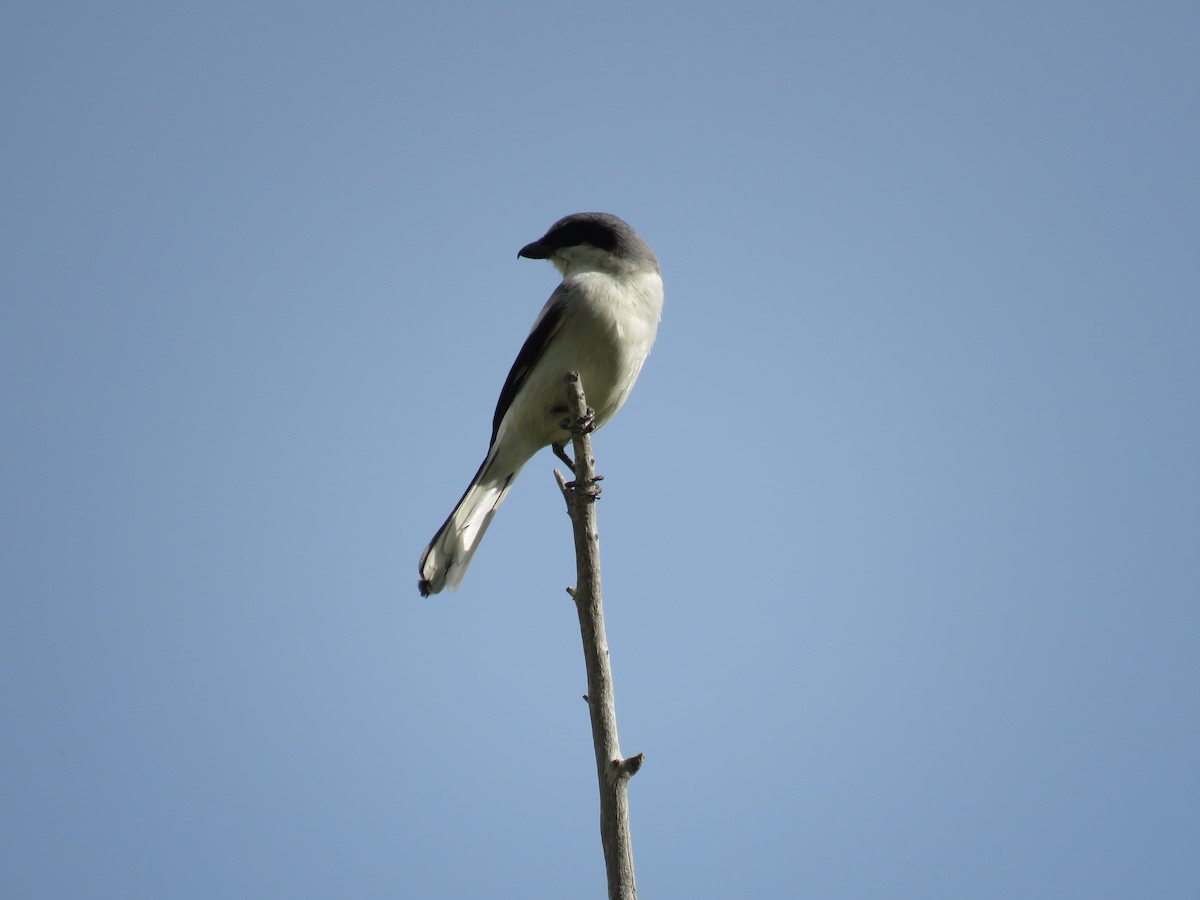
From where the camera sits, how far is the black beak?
20.8 ft

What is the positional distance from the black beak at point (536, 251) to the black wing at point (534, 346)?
74 cm

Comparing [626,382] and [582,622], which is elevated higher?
[626,382]

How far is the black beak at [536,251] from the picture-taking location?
6.33 m

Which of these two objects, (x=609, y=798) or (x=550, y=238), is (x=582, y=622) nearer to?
(x=609, y=798)

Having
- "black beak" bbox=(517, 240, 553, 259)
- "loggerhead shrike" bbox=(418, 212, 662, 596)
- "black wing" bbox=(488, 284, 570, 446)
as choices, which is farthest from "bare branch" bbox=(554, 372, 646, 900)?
"black beak" bbox=(517, 240, 553, 259)

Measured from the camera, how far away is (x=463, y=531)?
5066 mm

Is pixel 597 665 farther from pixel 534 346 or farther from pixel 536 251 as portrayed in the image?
pixel 536 251

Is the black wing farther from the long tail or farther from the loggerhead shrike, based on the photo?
the long tail

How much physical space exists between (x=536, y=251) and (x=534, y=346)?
1.13 metres

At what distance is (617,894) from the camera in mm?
3076

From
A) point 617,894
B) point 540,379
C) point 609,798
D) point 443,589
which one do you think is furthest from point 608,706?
point 540,379

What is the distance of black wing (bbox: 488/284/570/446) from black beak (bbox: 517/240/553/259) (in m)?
0.74

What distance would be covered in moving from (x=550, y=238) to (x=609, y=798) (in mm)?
4051

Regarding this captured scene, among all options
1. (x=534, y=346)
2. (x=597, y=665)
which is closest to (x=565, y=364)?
(x=534, y=346)
